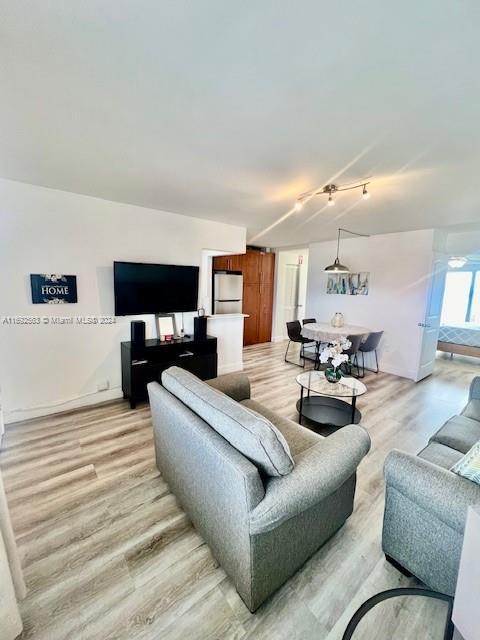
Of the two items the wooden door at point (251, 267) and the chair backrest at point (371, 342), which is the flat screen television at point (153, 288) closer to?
the wooden door at point (251, 267)

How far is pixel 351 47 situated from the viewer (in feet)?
3.58

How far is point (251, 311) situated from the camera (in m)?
6.54

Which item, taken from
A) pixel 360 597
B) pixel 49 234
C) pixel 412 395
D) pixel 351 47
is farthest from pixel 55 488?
pixel 412 395

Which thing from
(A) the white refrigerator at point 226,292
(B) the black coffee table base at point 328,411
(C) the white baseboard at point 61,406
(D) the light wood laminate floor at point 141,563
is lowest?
(D) the light wood laminate floor at point 141,563

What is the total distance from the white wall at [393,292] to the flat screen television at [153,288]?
3.18m

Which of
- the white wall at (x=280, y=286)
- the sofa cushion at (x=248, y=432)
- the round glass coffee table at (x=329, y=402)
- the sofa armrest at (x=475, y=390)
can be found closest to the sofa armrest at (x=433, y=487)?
the sofa cushion at (x=248, y=432)

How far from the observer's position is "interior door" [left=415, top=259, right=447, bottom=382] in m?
4.34

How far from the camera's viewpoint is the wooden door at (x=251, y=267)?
245 inches

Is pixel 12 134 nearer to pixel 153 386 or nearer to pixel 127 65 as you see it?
pixel 127 65

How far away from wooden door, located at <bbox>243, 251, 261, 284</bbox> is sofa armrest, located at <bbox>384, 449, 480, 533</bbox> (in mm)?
5190

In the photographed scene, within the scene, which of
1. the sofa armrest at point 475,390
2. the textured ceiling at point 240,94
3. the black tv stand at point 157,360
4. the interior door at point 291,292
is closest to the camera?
the textured ceiling at point 240,94

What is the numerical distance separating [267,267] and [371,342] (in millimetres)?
3193

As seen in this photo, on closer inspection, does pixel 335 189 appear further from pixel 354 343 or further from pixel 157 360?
pixel 157 360

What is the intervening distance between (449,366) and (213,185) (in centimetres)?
563
